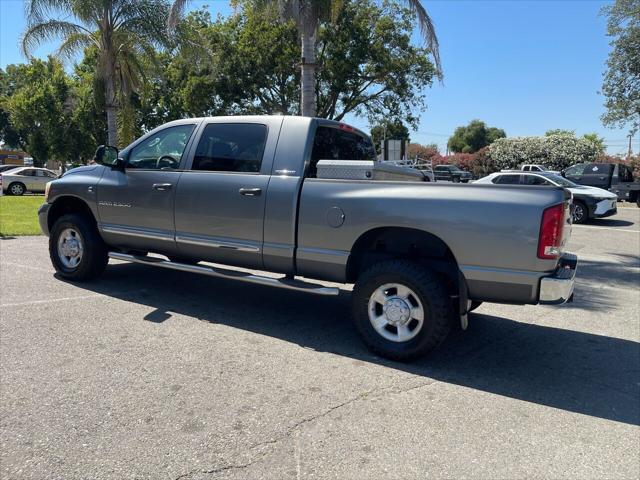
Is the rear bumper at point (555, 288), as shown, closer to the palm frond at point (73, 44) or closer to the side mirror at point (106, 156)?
the side mirror at point (106, 156)

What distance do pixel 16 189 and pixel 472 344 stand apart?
90.9ft

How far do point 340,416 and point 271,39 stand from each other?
929 inches

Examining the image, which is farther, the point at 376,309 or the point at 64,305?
the point at 64,305

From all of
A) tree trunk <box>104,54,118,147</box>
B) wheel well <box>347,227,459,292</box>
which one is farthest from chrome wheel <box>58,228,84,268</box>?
tree trunk <box>104,54,118,147</box>

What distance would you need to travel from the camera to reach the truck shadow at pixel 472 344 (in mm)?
3852

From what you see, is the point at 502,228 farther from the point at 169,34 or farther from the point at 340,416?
the point at 169,34

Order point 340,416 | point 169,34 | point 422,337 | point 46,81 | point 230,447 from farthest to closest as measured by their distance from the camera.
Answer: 1. point 46,81
2. point 169,34
3. point 422,337
4. point 340,416
5. point 230,447

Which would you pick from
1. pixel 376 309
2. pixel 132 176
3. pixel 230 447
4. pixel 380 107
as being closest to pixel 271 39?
pixel 380 107

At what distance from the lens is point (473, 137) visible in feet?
277

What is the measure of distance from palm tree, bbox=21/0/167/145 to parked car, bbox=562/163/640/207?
17516mm

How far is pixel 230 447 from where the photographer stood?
289 cm

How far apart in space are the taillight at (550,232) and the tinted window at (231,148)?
2.62 m

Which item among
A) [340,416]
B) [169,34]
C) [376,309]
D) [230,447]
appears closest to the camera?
[230,447]

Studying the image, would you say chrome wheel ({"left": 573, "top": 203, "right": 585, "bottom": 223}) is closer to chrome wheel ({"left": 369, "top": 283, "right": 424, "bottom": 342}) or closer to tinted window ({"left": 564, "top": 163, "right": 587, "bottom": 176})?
tinted window ({"left": 564, "top": 163, "right": 587, "bottom": 176})
